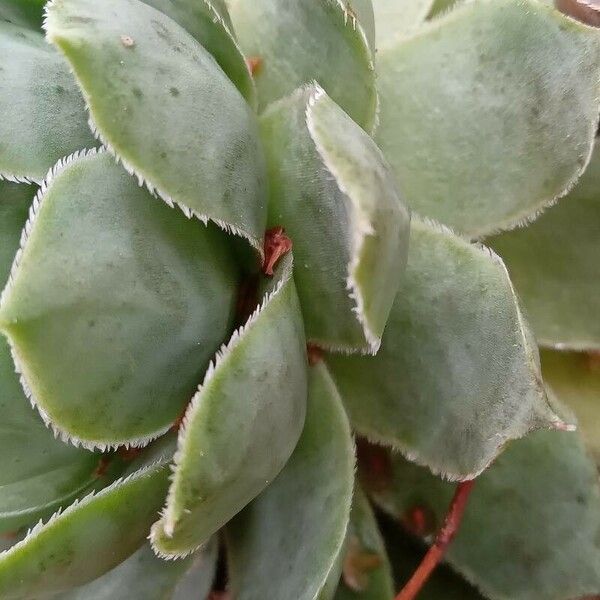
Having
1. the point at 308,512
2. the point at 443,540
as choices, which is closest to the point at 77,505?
the point at 308,512

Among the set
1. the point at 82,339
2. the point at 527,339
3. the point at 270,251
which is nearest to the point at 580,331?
the point at 527,339

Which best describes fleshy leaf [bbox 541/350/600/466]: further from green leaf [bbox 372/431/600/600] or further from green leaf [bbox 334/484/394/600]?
green leaf [bbox 334/484/394/600]

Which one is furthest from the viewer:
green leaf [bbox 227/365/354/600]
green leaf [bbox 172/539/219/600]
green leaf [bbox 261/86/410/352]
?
green leaf [bbox 172/539/219/600]

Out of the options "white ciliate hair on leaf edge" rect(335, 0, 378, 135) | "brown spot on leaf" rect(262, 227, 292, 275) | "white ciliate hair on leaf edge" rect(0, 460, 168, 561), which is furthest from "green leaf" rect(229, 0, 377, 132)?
"white ciliate hair on leaf edge" rect(0, 460, 168, 561)

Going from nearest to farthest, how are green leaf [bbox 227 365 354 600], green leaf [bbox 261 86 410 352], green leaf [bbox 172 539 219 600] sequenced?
green leaf [bbox 261 86 410 352]
green leaf [bbox 227 365 354 600]
green leaf [bbox 172 539 219 600]

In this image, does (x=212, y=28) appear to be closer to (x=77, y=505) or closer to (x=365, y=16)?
(x=365, y=16)

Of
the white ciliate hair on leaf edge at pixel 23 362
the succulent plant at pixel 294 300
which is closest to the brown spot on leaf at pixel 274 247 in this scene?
the succulent plant at pixel 294 300
